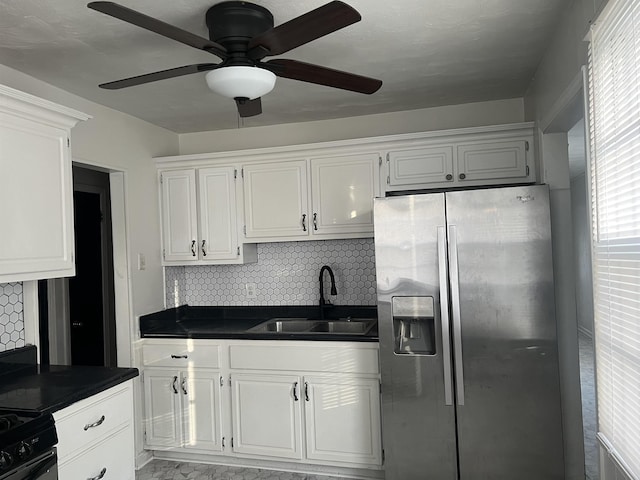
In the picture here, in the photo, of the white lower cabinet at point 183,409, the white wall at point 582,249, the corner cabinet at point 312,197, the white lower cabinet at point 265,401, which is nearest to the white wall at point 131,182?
the white lower cabinet at point 183,409

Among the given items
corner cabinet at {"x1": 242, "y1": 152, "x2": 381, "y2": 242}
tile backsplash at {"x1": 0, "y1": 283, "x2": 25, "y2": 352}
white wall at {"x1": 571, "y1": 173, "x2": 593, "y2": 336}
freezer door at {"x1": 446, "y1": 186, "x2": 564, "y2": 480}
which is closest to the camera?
tile backsplash at {"x1": 0, "y1": 283, "x2": 25, "y2": 352}

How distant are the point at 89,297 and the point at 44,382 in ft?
7.29

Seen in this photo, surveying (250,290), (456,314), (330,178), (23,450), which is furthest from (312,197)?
(23,450)

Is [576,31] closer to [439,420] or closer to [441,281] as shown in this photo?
[441,281]

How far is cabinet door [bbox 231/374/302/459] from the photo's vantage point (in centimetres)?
323

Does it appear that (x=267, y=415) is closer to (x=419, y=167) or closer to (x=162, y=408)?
(x=162, y=408)

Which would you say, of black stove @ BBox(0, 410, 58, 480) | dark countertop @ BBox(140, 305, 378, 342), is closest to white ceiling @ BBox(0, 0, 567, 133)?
dark countertop @ BBox(140, 305, 378, 342)

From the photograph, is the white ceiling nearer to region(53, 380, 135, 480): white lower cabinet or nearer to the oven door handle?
region(53, 380, 135, 480): white lower cabinet

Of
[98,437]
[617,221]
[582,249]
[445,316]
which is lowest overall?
[98,437]

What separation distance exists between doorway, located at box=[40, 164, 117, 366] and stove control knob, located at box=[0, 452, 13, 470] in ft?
8.94

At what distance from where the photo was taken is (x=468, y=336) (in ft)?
9.10

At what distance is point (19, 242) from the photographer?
7.22ft

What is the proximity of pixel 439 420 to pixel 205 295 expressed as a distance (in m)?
2.13

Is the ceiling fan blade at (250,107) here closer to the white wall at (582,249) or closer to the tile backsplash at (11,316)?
the tile backsplash at (11,316)
